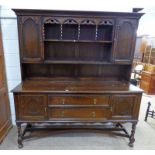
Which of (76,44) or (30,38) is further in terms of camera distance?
(76,44)

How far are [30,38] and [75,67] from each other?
0.83m

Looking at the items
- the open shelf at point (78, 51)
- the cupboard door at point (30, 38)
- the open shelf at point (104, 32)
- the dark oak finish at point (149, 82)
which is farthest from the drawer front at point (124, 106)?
the dark oak finish at point (149, 82)

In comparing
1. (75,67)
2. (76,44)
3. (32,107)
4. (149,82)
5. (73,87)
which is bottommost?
(149,82)

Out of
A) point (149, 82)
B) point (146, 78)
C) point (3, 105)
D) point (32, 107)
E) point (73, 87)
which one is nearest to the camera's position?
point (32, 107)

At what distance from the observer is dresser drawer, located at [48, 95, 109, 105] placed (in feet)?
6.72

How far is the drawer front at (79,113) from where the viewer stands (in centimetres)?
210

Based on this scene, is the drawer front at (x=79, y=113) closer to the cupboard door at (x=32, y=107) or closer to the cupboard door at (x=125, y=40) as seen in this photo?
the cupboard door at (x=32, y=107)

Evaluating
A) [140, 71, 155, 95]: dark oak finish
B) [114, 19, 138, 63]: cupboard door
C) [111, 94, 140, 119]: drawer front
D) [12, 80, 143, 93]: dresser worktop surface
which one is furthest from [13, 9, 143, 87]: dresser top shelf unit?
[140, 71, 155, 95]: dark oak finish

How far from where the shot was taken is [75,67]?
8.19 feet

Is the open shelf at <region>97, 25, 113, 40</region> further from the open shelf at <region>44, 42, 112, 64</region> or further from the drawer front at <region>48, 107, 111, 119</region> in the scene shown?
the drawer front at <region>48, 107, 111, 119</region>

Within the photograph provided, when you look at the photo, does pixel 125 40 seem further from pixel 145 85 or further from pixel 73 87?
pixel 145 85

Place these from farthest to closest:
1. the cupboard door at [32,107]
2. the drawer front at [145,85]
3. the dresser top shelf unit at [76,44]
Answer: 1. the drawer front at [145,85]
2. the dresser top shelf unit at [76,44]
3. the cupboard door at [32,107]

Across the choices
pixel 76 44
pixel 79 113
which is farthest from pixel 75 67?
A: pixel 79 113
